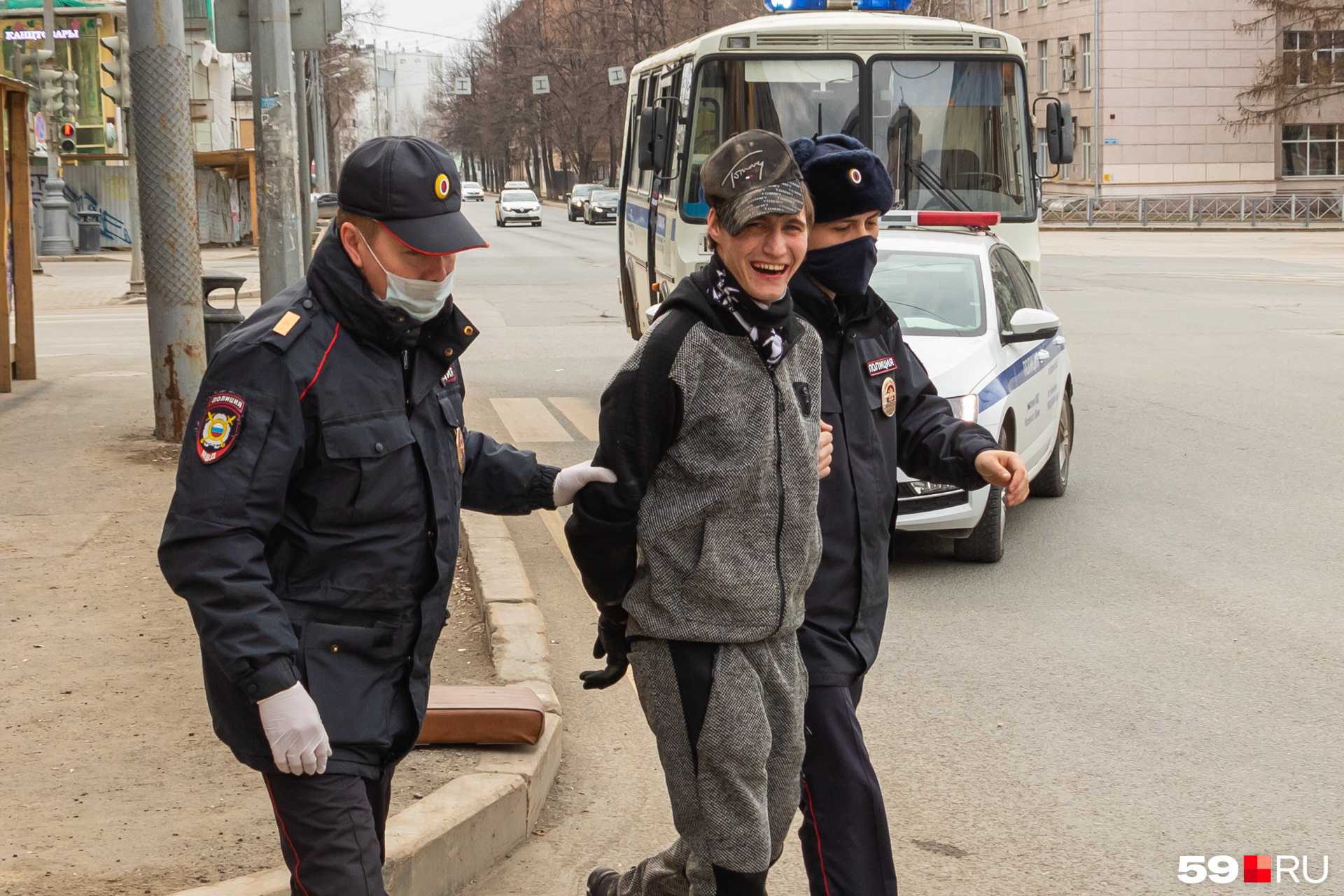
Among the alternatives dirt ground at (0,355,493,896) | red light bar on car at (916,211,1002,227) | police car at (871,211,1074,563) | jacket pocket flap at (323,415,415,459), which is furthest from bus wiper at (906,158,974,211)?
jacket pocket flap at (323,415,415,459)

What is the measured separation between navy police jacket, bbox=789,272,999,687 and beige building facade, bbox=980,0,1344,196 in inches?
2439

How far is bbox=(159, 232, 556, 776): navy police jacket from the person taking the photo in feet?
8.25

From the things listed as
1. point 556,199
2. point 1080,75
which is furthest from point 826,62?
point 556,199

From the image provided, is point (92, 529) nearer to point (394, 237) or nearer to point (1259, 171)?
point (394, 237)

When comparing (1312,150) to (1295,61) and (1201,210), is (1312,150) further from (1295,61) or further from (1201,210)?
(1201,210)

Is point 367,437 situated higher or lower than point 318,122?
lower

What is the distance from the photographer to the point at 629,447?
9.40 ft

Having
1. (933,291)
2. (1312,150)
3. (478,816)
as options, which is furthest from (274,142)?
(1312,150)

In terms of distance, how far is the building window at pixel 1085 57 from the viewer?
210 feet

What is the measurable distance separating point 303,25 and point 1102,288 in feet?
62.3

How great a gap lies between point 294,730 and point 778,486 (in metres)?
1.02

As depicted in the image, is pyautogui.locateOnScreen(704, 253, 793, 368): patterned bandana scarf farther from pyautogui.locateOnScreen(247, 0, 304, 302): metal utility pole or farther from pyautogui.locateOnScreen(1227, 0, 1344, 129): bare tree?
pyautogui.locateOnScreen(1227, 0, 1344, 129): bare tree

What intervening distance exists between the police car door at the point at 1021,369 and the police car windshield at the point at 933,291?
0.45 ft

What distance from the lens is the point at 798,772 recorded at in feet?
9.80
